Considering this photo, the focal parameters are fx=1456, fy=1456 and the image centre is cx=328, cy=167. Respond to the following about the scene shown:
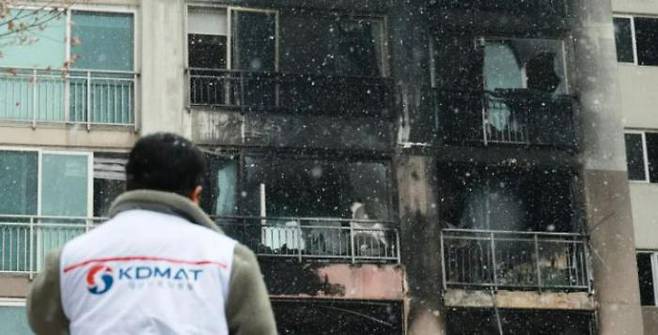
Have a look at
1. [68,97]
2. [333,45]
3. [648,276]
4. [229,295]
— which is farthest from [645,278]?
[229,295]

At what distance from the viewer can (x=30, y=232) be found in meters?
24.6

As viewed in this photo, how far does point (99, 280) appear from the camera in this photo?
352 cm

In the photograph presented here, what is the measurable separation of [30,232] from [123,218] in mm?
21493

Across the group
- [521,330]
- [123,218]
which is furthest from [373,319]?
[123,218]

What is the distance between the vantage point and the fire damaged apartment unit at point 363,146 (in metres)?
25.3

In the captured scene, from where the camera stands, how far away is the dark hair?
141 inches

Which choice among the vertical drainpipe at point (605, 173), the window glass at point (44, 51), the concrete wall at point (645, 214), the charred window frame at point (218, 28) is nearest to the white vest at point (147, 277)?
the window glass at point (44, 51)

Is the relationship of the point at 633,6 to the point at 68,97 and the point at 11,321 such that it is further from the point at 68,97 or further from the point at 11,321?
the point at 11,321

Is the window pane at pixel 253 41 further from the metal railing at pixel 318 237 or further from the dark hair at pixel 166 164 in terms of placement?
the dark hair at pixel 166 164

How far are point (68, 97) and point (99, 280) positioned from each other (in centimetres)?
2253

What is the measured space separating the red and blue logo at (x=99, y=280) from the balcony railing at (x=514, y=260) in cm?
2283

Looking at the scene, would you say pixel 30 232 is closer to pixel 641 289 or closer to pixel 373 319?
pixel 373 319

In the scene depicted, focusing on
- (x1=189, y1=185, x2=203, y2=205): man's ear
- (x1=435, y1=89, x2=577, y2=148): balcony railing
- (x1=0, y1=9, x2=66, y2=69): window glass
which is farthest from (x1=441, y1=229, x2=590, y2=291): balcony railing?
(x1=189, y1=185, x2=203, y2=205): man's ear

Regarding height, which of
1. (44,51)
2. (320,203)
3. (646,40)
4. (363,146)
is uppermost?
(646,40)
